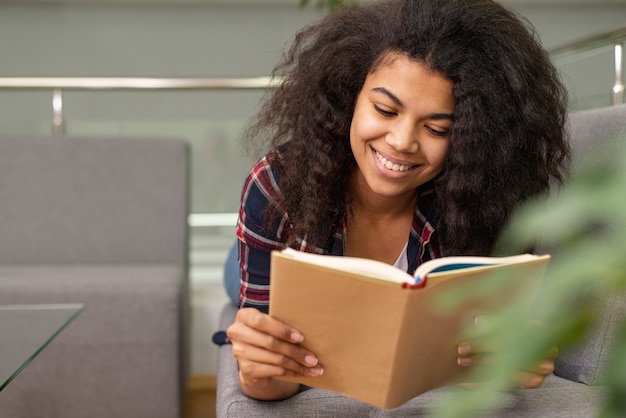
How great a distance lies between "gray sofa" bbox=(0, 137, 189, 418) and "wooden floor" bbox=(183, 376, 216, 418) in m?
0.13

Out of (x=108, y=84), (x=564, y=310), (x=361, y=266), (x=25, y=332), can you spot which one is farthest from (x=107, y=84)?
(x=564, y=310)

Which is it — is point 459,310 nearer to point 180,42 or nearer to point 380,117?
point 380,117

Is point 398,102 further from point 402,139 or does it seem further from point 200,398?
point 200,398

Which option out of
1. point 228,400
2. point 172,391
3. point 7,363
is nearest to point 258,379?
point 228,400

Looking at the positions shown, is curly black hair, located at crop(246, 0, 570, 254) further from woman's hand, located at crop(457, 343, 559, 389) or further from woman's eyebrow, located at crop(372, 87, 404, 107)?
woman's hand, located at crop(457, 343, 559, 389)

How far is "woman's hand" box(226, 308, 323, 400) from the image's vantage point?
86 centimetres

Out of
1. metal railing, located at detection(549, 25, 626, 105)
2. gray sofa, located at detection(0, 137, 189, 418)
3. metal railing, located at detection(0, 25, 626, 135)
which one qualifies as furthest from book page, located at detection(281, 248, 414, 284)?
metal railing, located at detection(0, 25, 626, 135)

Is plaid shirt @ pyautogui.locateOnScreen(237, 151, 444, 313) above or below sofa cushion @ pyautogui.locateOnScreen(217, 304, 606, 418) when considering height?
above

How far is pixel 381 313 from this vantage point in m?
0.77

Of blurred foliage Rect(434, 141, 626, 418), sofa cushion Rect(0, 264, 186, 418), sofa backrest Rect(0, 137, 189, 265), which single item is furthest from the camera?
sofa backrest Rect(0, 137, 189, 265)

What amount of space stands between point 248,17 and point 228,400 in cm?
528

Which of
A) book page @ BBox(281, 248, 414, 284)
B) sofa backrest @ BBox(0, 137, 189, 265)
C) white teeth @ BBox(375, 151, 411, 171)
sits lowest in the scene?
sofa backrest @ BBox(0, 137, 189, 265)

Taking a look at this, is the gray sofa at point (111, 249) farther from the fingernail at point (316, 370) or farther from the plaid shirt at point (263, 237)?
the fingernail at point (316, 370)

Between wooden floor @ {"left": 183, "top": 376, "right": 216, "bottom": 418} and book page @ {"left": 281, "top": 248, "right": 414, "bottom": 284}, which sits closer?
book page @ {"left": 281, "top": 248, "right": 414, "bottom": 284}
